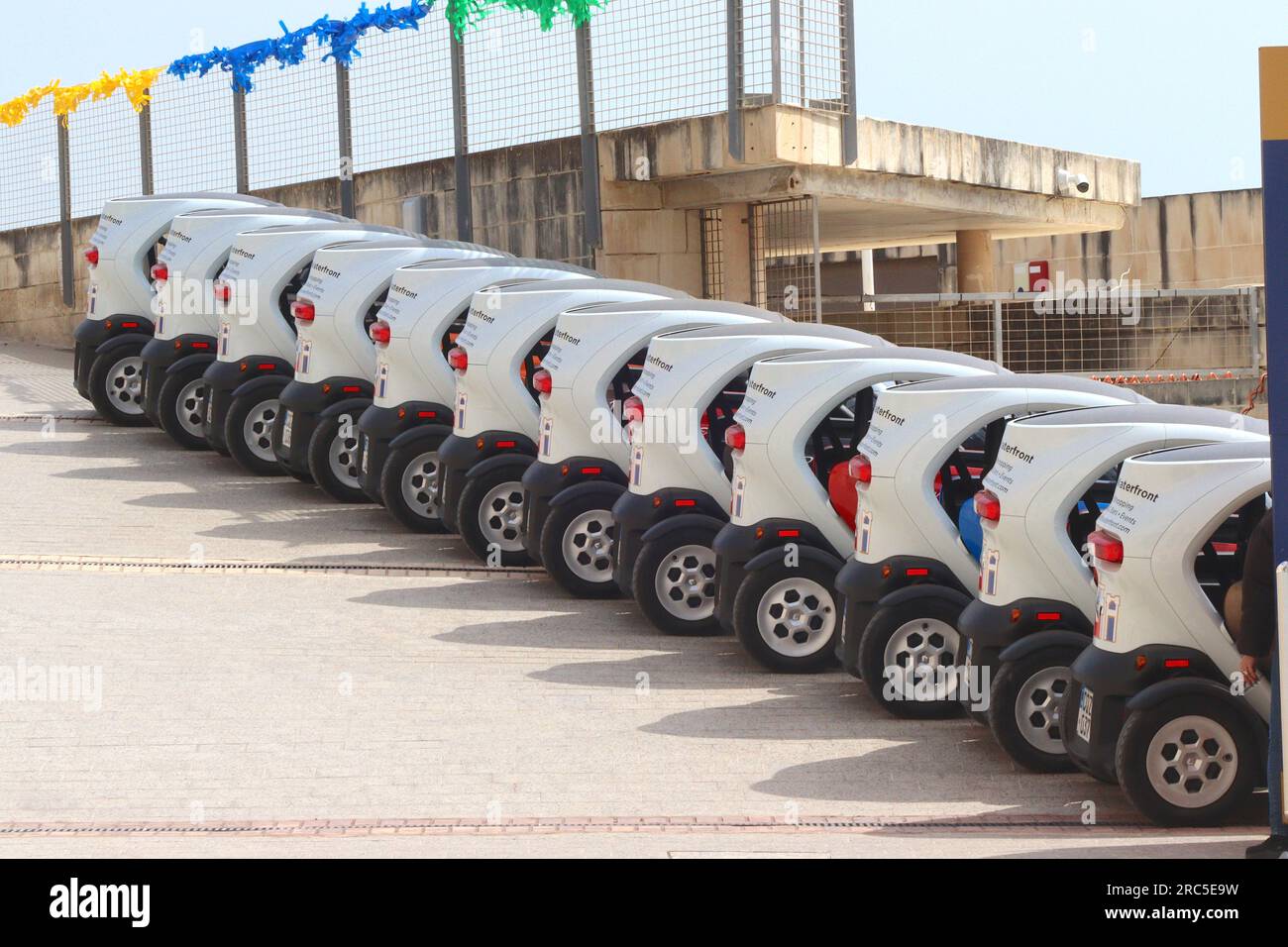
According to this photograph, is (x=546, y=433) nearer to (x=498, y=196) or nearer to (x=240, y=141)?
(x=498, y=196)

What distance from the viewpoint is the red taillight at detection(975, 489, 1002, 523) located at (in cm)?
904

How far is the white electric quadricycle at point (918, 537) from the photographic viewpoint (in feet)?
32.3

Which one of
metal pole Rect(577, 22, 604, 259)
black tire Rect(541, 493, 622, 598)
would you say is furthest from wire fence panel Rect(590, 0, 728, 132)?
black tire Rect(541, 493, 622, 598)

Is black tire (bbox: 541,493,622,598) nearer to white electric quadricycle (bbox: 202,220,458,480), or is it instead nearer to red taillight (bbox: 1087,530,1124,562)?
white electric quadricycle (bbox: 202,220,458,480)

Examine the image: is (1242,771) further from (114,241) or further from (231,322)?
(114,241)

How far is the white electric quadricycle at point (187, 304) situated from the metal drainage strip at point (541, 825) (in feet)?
31.1

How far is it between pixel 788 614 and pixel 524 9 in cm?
1207

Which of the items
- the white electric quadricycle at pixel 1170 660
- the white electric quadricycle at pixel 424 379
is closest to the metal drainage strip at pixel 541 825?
the white electric quadricycle at pixel 1170 660

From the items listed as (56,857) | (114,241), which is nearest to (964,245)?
(114,241)

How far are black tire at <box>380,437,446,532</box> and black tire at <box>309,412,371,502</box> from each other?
54 cm

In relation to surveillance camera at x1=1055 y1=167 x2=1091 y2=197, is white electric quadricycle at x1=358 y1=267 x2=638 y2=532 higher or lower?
lower

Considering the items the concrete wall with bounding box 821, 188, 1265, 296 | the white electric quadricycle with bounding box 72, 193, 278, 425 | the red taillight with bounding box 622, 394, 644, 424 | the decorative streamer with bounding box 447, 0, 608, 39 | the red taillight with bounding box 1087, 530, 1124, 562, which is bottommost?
the red taillight with bounding box 1087, 530, 1124, 562

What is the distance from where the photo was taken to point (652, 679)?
35.5ft
